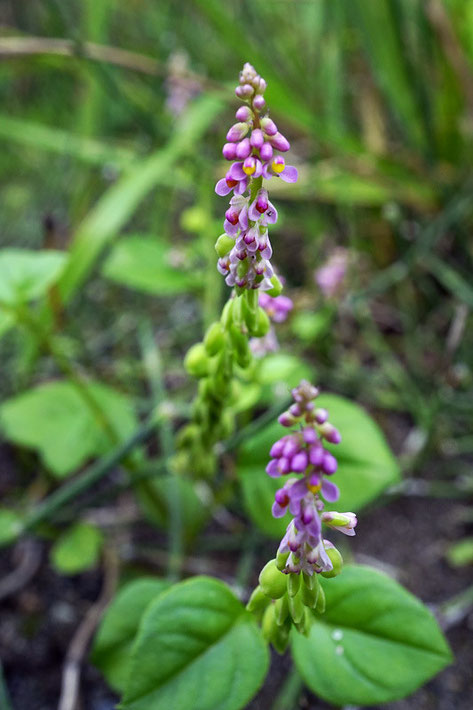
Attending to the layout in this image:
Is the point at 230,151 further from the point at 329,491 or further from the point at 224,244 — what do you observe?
the point at 329,491

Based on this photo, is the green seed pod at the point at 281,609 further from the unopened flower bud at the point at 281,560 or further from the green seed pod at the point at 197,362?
the green seed pod at the point at 197,362

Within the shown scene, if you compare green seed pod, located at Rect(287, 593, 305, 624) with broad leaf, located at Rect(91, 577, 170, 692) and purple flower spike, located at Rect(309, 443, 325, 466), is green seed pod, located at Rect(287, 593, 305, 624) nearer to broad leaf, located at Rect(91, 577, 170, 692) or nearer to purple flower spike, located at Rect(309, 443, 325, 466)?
purple flower spike, located at Rect(309, 443, 325, 466)

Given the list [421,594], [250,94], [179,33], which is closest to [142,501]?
[421,594]

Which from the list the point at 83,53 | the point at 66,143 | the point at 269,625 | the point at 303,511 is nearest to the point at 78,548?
the point at 269,625

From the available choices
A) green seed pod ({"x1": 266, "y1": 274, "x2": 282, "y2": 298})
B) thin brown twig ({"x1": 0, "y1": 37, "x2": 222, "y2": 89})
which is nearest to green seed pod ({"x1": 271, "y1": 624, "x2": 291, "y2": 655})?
green seed pod ({"x1": 266, "y1": 274, "x2": 282, "y2": 298})

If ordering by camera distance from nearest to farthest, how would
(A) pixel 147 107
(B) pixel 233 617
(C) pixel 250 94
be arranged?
(C) pixel 250 94, (B) pixel 233 617, (A) pixel 147 107

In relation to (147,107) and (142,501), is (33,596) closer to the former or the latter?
(142,501)
